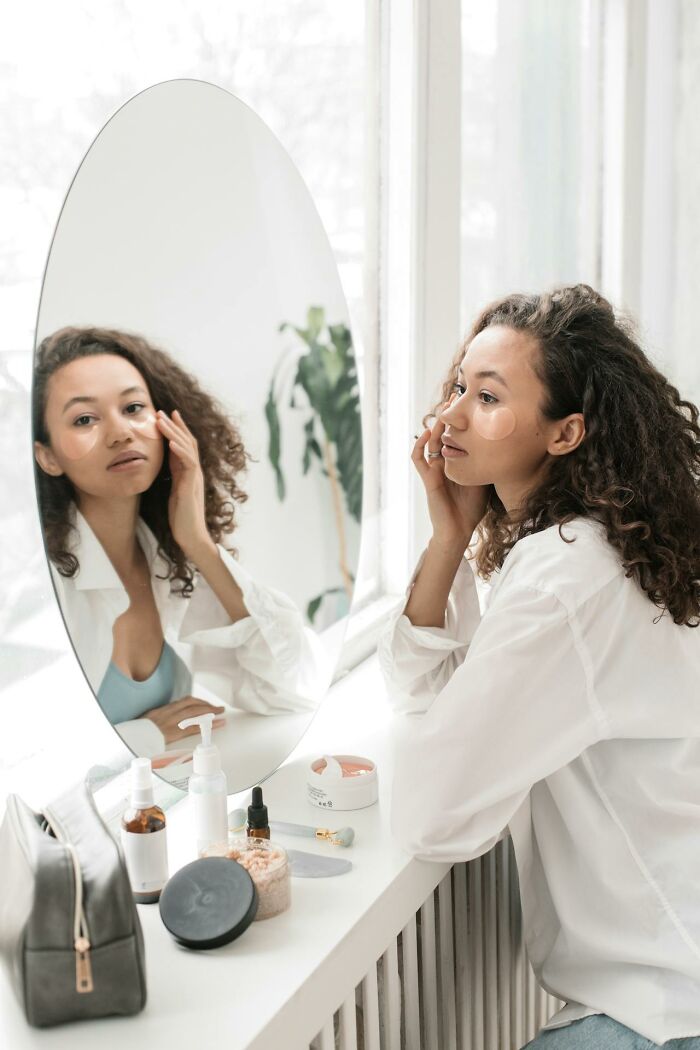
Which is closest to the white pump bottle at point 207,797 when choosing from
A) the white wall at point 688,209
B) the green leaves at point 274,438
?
the green leaves at point 274,438

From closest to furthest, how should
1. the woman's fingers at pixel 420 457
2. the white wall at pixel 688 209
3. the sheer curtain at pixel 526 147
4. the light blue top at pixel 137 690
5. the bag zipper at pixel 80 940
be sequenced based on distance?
1. the bag zipper at pixel 80 940
2. the light blue top at pixel 137 690
3. the woman's fingers at pixel 420 457
4. the sheer curtain at pixel 526 147
5. the white wall at pixel 688 209

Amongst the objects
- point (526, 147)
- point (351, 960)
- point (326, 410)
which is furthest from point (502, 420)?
point (526, 147)

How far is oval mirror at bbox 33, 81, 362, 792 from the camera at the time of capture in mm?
946

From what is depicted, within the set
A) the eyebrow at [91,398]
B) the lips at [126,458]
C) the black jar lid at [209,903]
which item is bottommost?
the black jar lid at [209,903]

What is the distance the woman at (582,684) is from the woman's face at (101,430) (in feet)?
1.23

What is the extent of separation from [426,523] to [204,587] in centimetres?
74

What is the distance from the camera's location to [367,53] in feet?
5.18

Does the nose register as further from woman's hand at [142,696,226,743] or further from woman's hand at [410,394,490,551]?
woman's hand at [142,696,226,743]

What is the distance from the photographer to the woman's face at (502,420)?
3.91ft

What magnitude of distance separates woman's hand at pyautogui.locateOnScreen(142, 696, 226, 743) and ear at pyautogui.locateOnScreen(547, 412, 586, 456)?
0.47 meters

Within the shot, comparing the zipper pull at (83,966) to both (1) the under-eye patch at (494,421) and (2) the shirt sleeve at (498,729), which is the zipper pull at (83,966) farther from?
(1) the under-eye patch at (494,421)

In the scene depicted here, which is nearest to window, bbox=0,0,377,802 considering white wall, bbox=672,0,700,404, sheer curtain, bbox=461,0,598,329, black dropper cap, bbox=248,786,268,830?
black dropper cap, bbox=248,786,268,830

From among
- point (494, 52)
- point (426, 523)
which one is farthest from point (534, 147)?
point (426, 523)

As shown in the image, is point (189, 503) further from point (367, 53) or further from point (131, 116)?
point (367, 53)
